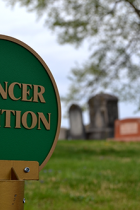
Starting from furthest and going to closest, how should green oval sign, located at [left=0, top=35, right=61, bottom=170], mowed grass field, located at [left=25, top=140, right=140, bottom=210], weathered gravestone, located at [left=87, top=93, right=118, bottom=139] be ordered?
1. weathered gravestone, located at [left=87, top=93, right=118, bottom=139]
2. mowed grass field, located at [left=25, top=140, right=140, bottom=210]
3. green oval sign, located at [left=0, top=35, right=61, bottom=170]

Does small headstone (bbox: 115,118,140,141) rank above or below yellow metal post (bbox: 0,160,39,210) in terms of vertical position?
above

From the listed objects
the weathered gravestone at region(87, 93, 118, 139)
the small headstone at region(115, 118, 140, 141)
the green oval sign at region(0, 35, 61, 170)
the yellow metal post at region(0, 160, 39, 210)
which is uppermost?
the weathered gravestone at region(87, 93, 118, 139)

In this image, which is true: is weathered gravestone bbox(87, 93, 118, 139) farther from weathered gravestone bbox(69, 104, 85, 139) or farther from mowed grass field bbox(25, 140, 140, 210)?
mowed grass field bbox(25, 140, 140, 210)

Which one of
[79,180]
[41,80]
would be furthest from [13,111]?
[79,180]

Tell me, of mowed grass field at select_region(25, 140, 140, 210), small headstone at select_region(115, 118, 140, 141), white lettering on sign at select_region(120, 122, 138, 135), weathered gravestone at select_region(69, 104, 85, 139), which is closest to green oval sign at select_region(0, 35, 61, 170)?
mowed grass field at select_region(25, 140, 140, 210)

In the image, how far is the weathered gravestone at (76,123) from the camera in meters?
17.0

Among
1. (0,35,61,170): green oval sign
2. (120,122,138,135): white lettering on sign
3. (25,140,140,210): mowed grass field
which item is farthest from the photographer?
(120,122,138,135): white lettering on sign

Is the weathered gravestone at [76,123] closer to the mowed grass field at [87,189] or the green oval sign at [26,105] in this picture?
the mowed grass field at [87,189]

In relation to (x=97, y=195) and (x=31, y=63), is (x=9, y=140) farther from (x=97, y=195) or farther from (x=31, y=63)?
(x=97, y=195)

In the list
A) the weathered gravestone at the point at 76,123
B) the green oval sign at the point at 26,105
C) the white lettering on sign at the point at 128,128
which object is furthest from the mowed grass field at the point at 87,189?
the weathered gravestone at the point at 76,123

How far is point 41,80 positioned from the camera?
4.53ft

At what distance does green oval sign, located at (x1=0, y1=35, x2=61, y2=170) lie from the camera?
49.6 inches

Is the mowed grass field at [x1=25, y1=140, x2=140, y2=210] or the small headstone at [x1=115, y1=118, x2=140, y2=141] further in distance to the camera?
the small headstone at [x1=115, y1=118, x2=140, y2=141]

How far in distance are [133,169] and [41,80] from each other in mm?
5819
